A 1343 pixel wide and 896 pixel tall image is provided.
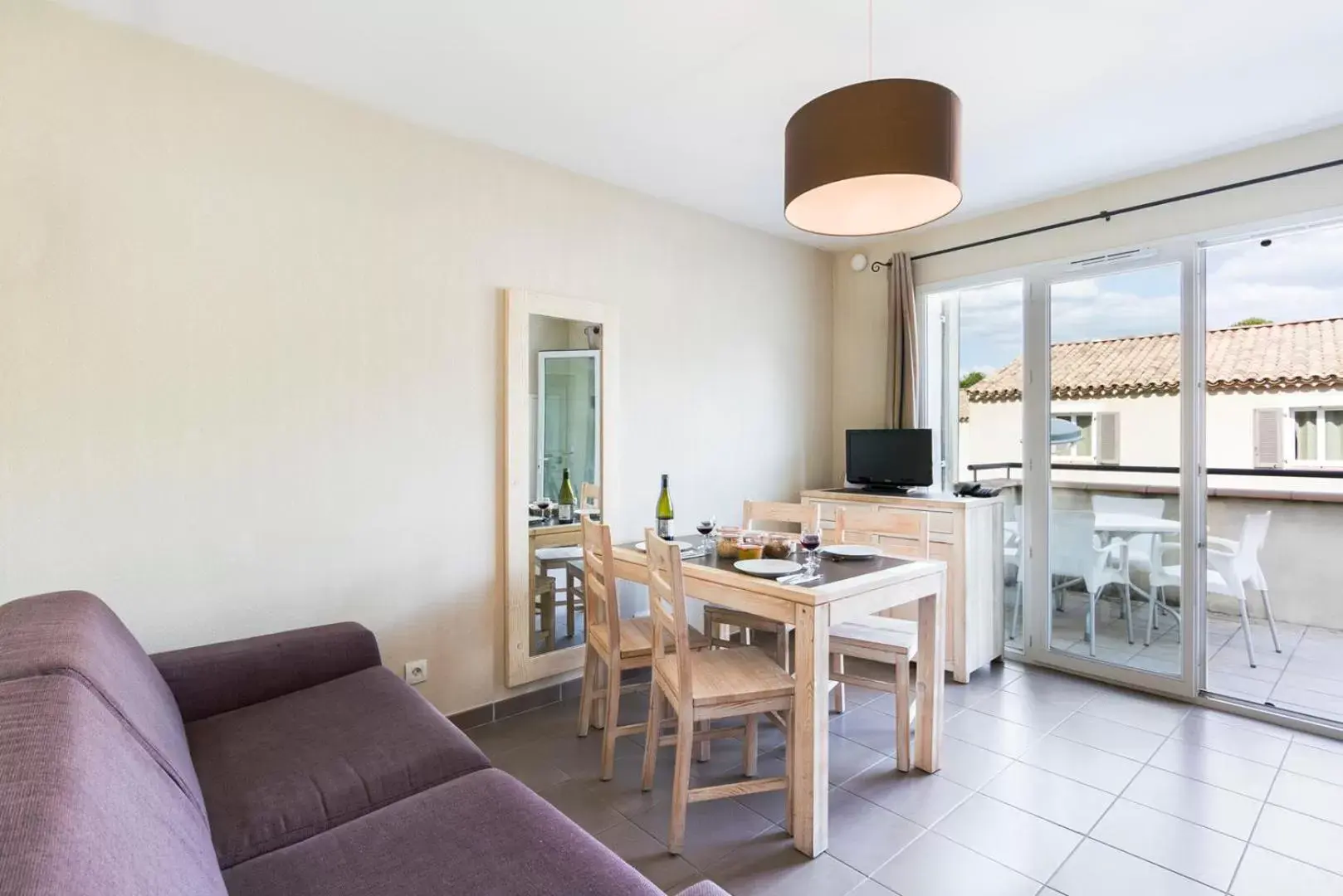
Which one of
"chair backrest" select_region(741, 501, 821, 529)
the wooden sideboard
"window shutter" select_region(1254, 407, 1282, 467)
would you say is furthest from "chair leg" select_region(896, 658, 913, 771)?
"window shutter" select_region(1254, 407, 1282, 467)

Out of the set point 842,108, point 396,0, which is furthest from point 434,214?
point 842,108

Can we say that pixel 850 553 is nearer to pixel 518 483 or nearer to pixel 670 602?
pixel 670 602

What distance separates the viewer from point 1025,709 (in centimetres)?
304

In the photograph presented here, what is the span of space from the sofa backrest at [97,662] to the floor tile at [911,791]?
2047mm

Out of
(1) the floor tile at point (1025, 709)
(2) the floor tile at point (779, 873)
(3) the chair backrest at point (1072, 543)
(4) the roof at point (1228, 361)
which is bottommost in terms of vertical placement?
(2) the floor tile at point (779, 873)

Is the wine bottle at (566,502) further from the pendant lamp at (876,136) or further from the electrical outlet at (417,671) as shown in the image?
the pendant lamp at (876,136)

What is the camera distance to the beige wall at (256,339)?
1.93 metres

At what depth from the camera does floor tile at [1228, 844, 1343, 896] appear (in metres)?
1.79

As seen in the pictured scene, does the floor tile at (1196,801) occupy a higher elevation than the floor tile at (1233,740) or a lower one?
higher

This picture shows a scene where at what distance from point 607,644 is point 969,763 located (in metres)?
1.54

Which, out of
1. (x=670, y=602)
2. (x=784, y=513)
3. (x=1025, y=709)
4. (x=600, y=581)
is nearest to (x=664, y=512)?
(x=600, y=581)

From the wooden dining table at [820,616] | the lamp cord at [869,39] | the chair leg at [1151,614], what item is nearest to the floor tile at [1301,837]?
the wooden dining table at [820,616]

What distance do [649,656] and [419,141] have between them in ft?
7.84

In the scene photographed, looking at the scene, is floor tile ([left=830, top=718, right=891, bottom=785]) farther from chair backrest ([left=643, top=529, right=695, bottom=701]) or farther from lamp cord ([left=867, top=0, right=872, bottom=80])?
lamp cord ([left=867, top=0, right=872, bottom=80])
